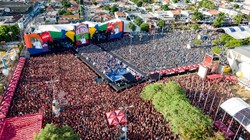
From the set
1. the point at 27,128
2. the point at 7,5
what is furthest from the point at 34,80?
the point at 7,5

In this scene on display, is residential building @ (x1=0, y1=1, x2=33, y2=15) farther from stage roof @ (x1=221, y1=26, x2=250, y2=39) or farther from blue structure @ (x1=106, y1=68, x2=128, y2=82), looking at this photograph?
stage roof @ (x1=221, y1=26, x2=250, y2=39)

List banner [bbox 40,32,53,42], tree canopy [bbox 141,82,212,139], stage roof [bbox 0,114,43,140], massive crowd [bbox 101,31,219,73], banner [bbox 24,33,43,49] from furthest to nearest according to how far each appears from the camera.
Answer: banner [bbox 40,32,53,42] < banner [bbox 24,33,43,49] < massive crowd [bbox 101,31,219,73] < stage roof [bbox 0,114,43,140] < tree canopy [bbox 141,82,212,139]

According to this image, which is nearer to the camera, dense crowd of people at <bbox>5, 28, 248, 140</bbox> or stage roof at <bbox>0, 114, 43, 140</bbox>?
stage roof at <bbox>0, 114, 43, 140</bbox>

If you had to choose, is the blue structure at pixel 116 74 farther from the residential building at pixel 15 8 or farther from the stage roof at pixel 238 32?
the residential building at pixel 15 8

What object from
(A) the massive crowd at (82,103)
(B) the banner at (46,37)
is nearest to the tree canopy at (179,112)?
(A) the massive crowd at (82,103)

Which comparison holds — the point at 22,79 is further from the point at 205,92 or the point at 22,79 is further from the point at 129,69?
the point at 205,92

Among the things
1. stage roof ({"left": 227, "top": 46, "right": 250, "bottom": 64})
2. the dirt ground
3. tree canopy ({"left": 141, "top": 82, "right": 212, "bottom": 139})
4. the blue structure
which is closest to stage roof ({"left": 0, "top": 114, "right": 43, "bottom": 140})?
tree canopy ({"left": 141, "top": 82, "right": 212, "bottom": 139})

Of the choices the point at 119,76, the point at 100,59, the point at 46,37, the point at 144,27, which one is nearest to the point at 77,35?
the point at 46,37
